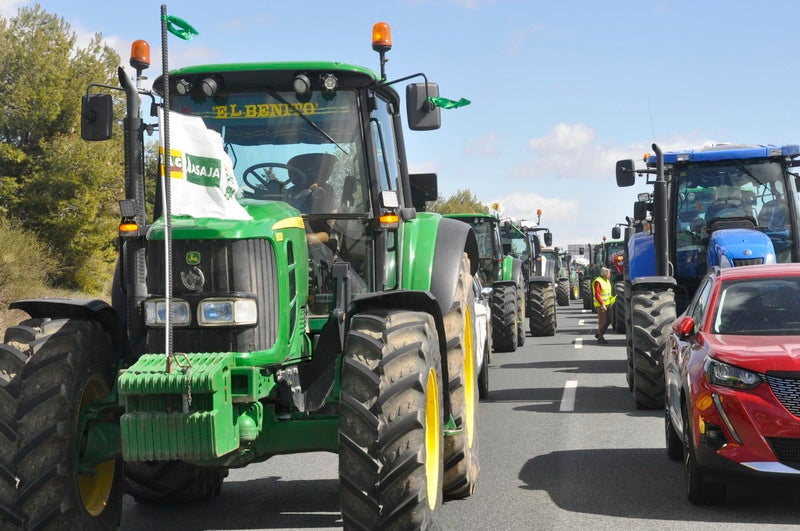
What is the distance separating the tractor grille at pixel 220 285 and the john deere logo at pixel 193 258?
0.01m

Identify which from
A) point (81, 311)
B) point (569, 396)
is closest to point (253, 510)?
point (81, 311)

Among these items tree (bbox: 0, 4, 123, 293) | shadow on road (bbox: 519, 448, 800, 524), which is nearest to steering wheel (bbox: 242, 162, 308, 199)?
shadow on road (bbox: 519, 448, 800, 524)

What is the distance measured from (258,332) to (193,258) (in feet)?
1.64

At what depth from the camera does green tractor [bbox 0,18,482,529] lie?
19.8ft

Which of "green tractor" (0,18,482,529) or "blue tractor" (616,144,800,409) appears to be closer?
"green tractor" (0,18,482,529)

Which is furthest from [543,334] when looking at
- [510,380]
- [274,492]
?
[274,492]

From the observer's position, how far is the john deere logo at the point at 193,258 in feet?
21.0

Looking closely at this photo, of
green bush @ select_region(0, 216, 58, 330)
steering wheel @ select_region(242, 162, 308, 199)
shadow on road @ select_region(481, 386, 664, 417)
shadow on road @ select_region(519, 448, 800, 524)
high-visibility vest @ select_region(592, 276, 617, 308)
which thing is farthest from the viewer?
green bush @ select_region(0, 216, 58, 330)

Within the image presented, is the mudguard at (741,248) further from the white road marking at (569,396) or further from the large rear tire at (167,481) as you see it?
the large rear tire at (167,481)

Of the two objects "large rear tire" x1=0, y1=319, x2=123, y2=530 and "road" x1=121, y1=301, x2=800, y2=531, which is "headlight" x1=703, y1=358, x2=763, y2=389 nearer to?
"road" x1=121, y1=301, x2=800, y2=531

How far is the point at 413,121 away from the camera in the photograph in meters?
7.82

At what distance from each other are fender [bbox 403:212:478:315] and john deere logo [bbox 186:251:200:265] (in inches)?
72.5

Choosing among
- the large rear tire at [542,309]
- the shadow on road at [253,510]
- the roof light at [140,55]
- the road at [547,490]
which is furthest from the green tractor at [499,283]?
the roof light at [140,55]

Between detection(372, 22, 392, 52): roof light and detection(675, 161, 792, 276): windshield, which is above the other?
detection(372, 22, 392, 52): roof light
